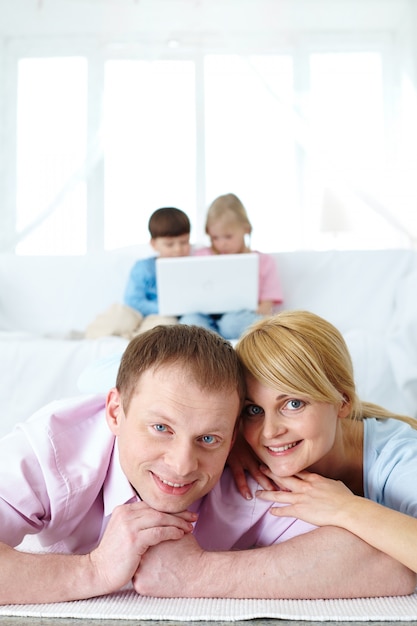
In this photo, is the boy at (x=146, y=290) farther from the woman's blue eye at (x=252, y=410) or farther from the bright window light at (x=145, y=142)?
the woman's blue eye at (x=252, y=410)

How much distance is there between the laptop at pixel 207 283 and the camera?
7.70 feet

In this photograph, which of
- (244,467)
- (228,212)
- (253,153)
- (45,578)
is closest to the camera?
(45,578)

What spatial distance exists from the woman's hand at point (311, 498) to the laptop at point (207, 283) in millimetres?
1344

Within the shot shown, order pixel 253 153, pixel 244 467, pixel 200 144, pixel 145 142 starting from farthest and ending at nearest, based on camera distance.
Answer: pixel 253 153, pixel 200 144, pixel 145 142, pixel 244 467

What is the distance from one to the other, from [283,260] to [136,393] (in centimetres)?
195

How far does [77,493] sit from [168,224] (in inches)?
71.3

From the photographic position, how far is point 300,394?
1.01 metres

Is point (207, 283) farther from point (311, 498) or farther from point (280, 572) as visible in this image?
point (280, 572)

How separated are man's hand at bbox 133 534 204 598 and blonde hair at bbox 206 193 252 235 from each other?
Answer: 77.3 inches

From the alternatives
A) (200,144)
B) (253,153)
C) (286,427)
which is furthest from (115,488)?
(253,153)

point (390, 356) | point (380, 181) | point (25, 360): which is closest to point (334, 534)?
point (390, 356)

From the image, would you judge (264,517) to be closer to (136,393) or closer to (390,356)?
(136,393)

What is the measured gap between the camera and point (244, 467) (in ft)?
3.71

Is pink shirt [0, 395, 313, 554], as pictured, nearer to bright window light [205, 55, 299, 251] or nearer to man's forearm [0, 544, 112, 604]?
man's forearm [0, 544, 112, 604]
